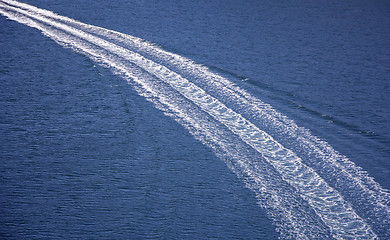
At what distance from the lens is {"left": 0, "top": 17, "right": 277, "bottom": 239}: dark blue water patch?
2266mm

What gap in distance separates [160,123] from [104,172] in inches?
30.8

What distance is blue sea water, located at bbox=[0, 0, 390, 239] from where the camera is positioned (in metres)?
2.34

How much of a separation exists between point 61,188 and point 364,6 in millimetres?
6317

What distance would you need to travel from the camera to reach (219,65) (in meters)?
4.65

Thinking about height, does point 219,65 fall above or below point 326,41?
below

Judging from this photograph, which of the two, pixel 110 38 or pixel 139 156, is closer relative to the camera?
pixel 139 156

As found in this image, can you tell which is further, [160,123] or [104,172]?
[160,123]

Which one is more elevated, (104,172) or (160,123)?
(160,123)

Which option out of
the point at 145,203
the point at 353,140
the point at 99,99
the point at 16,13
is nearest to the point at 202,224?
the point at 145,203

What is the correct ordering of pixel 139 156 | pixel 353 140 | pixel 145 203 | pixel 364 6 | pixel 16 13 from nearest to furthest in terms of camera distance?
pixel 145 203, pixel 139 156, pixel 353 140, pixel 16 13, pixel 364 6

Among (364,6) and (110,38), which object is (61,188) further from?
(364,6)

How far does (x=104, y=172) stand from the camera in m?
2.75

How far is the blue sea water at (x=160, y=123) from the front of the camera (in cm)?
234

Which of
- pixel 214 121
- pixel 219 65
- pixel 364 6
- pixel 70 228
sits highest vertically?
pixel 364 6
